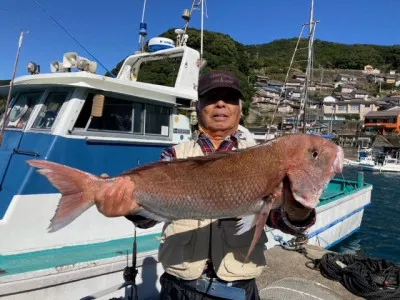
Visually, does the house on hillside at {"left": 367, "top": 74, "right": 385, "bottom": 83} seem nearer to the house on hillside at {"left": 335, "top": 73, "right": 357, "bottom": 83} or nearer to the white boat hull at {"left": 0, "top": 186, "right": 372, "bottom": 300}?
the house on hillside at {"left": 335, "top": 73, "right": 357, "bottom": 83}

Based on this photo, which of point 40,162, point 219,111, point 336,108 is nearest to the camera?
point 40,162

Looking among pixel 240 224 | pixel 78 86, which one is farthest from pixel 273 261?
pixel 240 224

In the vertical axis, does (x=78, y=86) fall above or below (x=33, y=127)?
above

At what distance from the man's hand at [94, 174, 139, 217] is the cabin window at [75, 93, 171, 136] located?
369 centimetres

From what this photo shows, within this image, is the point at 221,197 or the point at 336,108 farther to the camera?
the point at 336,108

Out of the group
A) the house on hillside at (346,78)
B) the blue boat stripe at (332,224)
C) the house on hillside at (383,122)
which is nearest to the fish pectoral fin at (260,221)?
the blue boat stripe at (332,224)

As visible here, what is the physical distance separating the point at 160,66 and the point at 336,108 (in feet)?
268

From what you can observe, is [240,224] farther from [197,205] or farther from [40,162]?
[40,162]

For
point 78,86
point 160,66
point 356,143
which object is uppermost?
point 160,66

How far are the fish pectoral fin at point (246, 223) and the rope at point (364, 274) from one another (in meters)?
4.12

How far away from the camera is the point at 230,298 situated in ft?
7.80

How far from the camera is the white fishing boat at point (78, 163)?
4262 mm

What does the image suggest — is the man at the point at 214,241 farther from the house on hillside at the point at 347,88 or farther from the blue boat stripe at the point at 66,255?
the house on hillside at the point at 347,88

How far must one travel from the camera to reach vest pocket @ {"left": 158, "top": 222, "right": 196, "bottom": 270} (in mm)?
2428
